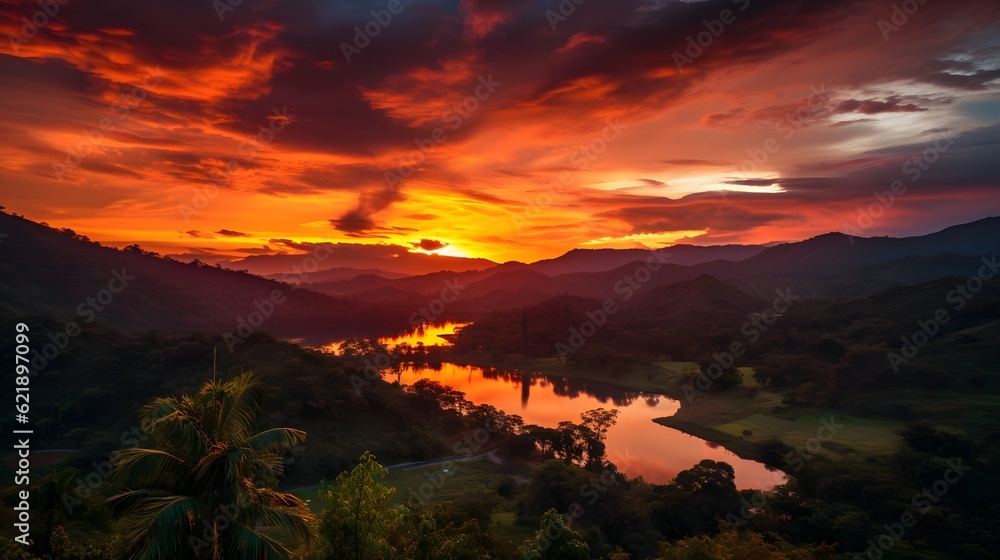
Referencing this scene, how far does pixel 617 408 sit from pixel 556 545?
201 feet

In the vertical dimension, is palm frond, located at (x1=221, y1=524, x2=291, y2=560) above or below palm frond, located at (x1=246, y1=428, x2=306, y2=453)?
below

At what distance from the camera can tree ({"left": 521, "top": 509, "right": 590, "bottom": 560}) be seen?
11852 millimetres

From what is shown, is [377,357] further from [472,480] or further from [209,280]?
[209,280]

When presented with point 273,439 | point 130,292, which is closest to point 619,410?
point 273,439

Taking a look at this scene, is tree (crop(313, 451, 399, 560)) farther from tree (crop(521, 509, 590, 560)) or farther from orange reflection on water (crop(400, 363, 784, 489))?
orange reflection on water (crop(400, 363, 784, 489))

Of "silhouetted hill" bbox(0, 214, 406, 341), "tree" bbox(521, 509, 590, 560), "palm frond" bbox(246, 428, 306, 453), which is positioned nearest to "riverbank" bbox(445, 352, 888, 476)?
"tree" bbox(521, 509, 590, 560)

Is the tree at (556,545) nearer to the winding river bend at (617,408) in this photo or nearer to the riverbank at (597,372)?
the winding river bend at (617,408)

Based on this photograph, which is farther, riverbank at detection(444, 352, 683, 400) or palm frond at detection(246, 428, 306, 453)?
riverbank at detection(444, 352, 683, 400)

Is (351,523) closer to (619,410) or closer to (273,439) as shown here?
(273,439)

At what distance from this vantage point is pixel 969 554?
1161 inches

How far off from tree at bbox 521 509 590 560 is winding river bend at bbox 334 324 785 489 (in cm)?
3588

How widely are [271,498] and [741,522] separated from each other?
31.1 metres

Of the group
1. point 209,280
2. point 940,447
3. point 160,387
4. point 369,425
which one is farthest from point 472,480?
point 209,280

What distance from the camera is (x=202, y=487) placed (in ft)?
28.8
